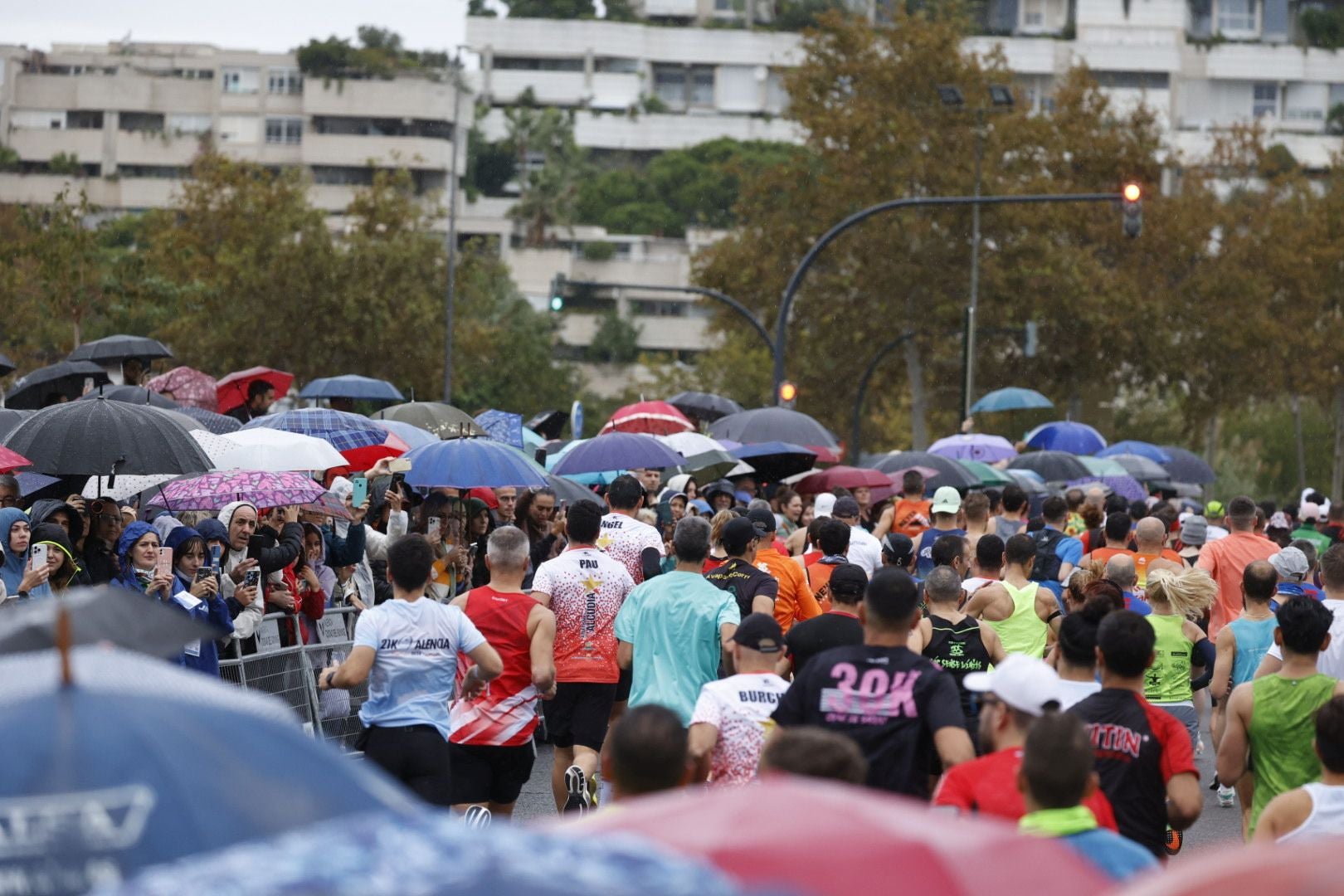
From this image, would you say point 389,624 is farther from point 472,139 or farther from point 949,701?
point 472,139

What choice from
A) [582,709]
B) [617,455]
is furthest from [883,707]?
[617,455]

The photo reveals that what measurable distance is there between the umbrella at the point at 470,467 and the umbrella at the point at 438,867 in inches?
423

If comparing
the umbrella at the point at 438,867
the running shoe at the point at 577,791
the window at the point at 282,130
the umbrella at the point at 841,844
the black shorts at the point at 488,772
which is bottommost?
the running shoe at the point at 577,791

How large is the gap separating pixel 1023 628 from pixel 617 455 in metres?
6.14

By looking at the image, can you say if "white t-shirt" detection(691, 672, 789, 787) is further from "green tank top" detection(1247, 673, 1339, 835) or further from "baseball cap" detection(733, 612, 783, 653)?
"green tank top" detection(1247, 673, 1339, 835)

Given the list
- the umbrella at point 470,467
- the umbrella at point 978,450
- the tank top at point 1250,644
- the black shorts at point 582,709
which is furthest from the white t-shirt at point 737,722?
the umbrella at point 978,450

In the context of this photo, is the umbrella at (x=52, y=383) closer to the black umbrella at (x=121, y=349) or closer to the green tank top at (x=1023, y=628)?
the black umbrella at (x=121, y=349)

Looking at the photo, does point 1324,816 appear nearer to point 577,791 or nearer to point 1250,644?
point 1250,644

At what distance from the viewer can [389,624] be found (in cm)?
880

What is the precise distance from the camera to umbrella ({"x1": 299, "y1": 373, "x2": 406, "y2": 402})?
65.7ft

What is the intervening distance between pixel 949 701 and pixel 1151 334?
4388 cm

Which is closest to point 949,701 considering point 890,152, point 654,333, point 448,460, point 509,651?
point 509,651

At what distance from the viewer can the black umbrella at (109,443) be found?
484 inches

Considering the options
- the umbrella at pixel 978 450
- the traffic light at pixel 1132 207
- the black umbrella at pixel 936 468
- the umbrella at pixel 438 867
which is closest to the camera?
the umbrella at pixel 438 867
